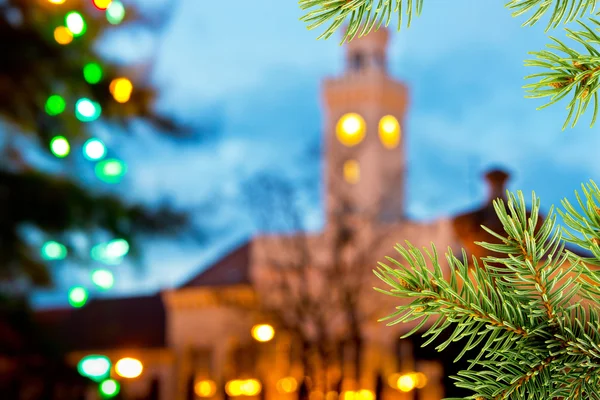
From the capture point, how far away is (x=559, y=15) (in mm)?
816

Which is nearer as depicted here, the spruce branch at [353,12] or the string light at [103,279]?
the spruce branch at [353,12]

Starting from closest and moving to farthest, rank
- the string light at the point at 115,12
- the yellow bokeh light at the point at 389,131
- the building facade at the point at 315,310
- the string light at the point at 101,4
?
1. the string light at the point at 101,4
2. the string light at the point at 115,12
3. the building facade at the point at 315,310
4. the yellow bokeh light at the point at 389,131

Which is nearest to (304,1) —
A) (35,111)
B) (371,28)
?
(371,28)

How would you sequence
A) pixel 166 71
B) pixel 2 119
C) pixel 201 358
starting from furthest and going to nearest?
pixel 201 358, pixel 166 71, pixel 2 119

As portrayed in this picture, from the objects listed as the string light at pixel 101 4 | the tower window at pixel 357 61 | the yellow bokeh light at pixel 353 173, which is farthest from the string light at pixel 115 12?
the tower window at pixel 357 61

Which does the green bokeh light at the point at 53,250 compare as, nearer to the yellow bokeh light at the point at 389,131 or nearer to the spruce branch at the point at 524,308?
the spruce branch at the point at 524,308

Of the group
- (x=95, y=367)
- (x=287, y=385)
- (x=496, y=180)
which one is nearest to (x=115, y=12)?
(x=95, y=367)

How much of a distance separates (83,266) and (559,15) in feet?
16.5

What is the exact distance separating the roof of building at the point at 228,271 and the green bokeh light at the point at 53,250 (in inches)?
741

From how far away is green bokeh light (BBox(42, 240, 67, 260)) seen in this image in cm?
543

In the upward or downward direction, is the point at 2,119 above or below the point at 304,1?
above

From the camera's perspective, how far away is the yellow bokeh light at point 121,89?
5.82m

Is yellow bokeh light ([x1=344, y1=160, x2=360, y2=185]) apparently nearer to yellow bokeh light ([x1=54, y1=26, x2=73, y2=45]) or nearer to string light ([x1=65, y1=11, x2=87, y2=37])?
yellow bokeh light ([x1=54, y1=26, x2=73, y2=45])

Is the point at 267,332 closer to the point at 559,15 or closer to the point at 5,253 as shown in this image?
the point at 5,253
